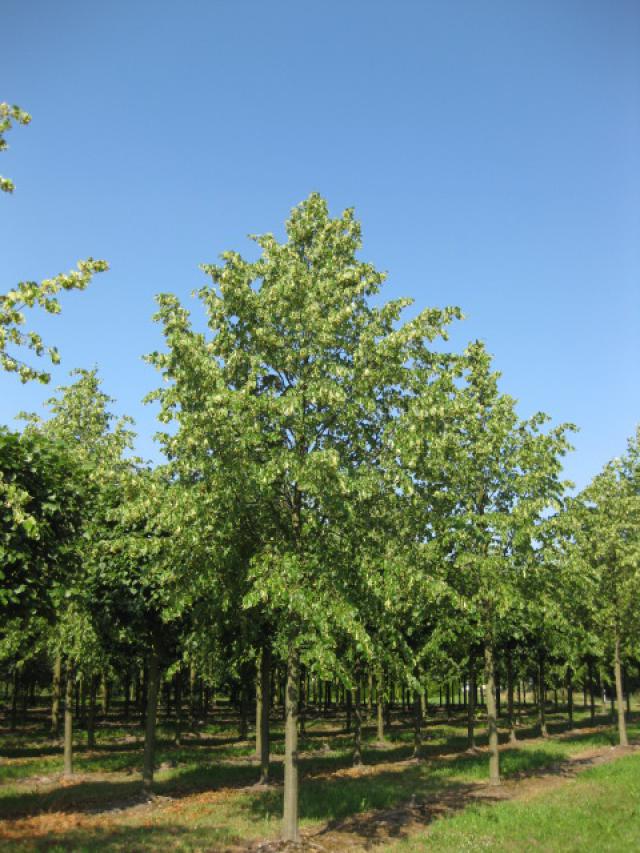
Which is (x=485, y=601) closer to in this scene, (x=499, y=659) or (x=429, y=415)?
(x=429, y=415)

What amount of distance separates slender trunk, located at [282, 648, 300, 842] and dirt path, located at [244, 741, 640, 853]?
12.8 inches

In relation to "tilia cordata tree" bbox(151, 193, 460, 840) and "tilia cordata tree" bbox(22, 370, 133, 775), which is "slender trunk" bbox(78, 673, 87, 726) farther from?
"tilia cordata tree" bbox(151, 193, 460, 840)

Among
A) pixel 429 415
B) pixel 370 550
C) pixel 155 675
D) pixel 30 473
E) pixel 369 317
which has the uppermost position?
pixel 369 317

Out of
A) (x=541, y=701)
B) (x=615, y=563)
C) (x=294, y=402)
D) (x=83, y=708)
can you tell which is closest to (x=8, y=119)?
(x=294, y=402)

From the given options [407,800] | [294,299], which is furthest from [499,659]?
[294,299]

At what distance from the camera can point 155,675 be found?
2067 cm

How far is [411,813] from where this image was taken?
1766cm

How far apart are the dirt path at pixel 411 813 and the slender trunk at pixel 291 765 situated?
0.33 m

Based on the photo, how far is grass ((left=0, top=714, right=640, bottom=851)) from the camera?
15.3 m

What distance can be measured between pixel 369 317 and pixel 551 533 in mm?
10193

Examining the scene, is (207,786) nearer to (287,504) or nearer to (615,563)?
(287,504)

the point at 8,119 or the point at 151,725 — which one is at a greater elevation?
the point at 8,119

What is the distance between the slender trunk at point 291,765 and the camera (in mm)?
14156

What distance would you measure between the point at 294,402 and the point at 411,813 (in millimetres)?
12038
